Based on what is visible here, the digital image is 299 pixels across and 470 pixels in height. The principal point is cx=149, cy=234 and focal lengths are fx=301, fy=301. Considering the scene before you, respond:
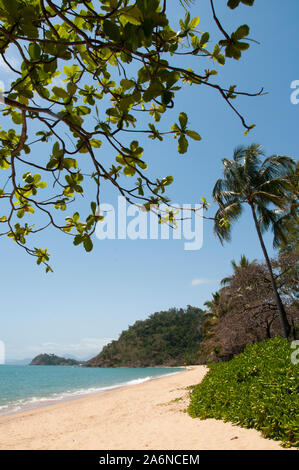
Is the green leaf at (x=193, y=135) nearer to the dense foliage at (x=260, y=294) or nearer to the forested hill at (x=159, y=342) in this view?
the dense foliage at (x=260, y=294)

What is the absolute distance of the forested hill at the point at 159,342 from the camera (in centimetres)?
6475

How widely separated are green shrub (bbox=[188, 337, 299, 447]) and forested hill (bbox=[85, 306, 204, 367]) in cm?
5384

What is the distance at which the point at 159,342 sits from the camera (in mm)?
69750

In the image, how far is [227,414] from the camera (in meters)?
5.00

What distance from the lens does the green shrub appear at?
147 inches

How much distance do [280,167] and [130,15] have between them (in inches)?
478

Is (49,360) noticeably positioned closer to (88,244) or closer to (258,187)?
(258,187)

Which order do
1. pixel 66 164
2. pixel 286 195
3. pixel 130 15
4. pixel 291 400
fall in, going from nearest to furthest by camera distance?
1. pixel 130 15
2. pixel 66 164
3. pixel 291 400
4. pixel 286 195

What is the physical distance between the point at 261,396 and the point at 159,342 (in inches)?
2713

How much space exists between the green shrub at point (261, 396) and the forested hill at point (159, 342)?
53.8m

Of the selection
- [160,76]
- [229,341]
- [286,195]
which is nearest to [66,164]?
[160,76]

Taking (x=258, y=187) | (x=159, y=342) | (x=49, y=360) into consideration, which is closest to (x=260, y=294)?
(x=258, y=187)

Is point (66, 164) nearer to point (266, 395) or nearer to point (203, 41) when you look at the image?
point (203, 41)

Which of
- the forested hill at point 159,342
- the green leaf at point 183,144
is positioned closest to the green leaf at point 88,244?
the green leaf at point 183,144
